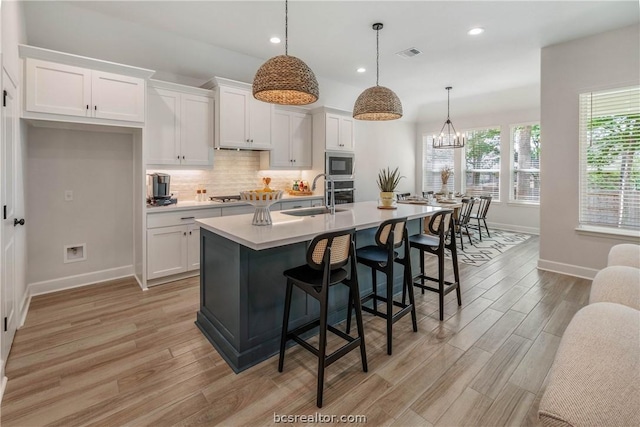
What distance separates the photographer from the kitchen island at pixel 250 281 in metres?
2.20

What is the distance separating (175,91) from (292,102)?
77.2 inches

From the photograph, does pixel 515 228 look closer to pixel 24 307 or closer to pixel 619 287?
pixel 619 287

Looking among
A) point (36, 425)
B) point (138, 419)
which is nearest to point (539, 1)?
point (138, 419)

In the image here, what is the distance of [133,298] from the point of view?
3422 millimetres

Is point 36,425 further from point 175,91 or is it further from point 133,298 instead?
point 175,91

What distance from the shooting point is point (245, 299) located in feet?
7.28

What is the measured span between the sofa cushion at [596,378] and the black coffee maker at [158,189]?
3.97m

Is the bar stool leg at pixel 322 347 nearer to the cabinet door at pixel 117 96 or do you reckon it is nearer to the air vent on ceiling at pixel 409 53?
the cabinet door at pixel 117 96

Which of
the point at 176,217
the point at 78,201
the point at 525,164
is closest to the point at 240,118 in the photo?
the point at 176,217

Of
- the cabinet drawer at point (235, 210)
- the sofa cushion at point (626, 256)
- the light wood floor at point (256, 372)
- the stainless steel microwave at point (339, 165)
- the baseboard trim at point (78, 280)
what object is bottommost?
the light wood floor at point (256, 372)

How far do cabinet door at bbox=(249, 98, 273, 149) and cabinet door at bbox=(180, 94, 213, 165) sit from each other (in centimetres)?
56

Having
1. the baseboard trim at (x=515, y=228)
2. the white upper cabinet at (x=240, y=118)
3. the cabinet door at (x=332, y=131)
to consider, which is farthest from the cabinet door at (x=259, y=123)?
the baseboard trim at (x=515, y=228)

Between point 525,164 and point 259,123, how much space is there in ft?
19.9

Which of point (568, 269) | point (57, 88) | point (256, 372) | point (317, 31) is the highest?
point (317, 31)
